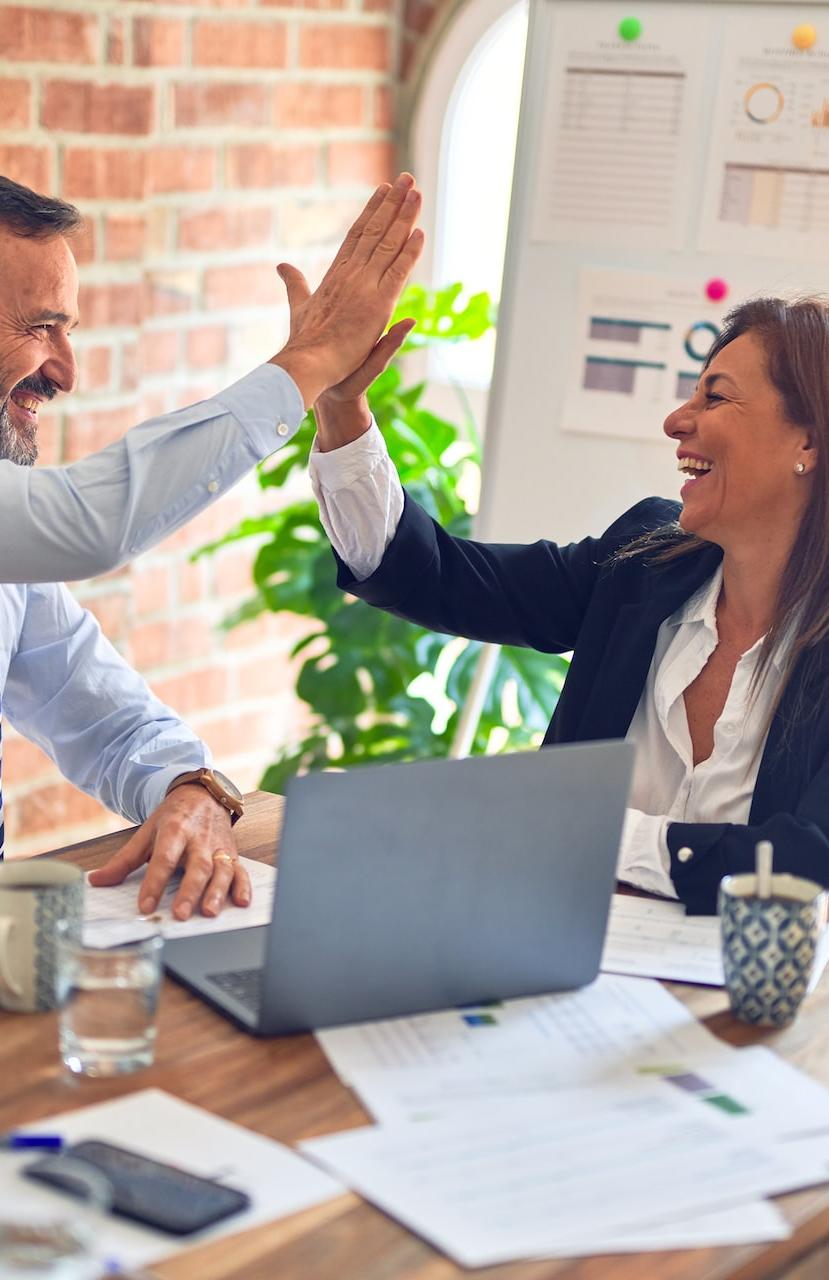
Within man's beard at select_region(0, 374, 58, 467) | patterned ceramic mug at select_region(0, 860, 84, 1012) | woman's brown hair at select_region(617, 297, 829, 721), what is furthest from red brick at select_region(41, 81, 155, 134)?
→ patterned ceramic mug at select_region(0, 860, 84, 1012)

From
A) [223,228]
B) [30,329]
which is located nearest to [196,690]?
[223,228]

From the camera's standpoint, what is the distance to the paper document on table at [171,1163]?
0.87 metres

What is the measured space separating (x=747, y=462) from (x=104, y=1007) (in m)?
1.10

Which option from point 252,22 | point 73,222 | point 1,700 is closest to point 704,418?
point 73,222

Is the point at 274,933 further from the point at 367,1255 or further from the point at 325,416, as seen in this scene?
the point at 325,416

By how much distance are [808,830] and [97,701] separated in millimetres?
798

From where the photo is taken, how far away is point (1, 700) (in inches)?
71.8

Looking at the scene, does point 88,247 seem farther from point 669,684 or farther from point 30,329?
point 669,684

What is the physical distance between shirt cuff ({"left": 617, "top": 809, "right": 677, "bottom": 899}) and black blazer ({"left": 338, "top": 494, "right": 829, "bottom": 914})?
0.02 metres

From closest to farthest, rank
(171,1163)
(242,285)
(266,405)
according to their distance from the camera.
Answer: (171,1163) → (266,405) → (242,285)

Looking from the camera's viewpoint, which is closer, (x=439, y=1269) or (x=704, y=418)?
(x=439, y=1269)

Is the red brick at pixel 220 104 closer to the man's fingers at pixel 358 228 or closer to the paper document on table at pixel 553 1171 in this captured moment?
the man's fingers at pixel 358 228

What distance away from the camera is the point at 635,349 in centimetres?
259

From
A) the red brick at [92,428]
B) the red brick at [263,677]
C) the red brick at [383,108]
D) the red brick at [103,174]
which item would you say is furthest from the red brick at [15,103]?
the red brick at [263,677]
